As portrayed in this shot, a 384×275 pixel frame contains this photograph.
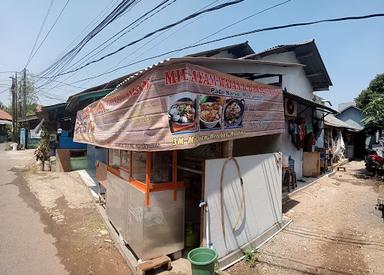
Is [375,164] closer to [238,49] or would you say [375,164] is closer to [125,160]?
[238,49]

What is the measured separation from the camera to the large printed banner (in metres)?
4.05

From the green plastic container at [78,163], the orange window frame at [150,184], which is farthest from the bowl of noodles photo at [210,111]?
the green plastic container at [78,163]

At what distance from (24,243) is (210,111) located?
4903 mm

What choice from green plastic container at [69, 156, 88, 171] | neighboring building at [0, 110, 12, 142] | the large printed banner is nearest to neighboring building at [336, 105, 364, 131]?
green plastic container at [69, 156, 88, 171]

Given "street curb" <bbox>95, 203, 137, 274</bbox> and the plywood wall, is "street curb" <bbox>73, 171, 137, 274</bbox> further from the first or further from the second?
the plywood wall

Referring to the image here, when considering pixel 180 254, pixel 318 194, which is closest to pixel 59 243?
pixel 180 254

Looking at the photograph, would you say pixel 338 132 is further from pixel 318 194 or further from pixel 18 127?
pixel 18 127

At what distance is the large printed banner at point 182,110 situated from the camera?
13.3 ft

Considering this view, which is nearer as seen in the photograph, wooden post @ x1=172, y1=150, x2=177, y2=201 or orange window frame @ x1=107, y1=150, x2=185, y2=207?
orange window frame @ x1=107, y1=150, x2=185, y2=207

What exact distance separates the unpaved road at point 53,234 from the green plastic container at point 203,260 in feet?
4.44

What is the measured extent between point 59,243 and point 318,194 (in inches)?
327

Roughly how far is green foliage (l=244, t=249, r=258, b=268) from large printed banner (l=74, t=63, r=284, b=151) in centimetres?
220

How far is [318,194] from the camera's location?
9.73 m

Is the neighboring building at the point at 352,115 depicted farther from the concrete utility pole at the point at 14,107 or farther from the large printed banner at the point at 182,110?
the concrete utility pole at the point at 14,107
